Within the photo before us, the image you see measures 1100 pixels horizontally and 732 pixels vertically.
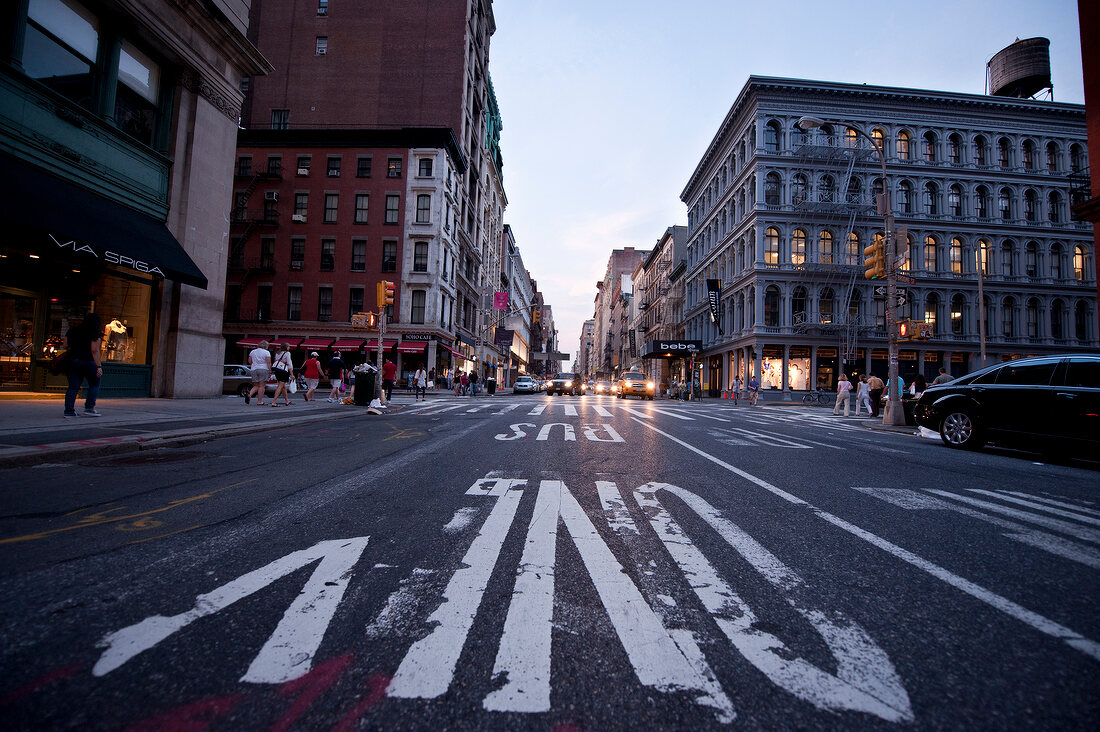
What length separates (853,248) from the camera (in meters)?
38.1

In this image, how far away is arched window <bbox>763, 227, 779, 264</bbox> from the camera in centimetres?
3759

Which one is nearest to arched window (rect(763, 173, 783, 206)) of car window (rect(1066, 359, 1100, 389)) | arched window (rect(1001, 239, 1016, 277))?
arched window (rect(1001, 239, 1016, 277))

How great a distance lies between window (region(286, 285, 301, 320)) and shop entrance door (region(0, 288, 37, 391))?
1043 inches

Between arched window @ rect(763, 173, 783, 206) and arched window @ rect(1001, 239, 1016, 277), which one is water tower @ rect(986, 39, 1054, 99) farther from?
arched window @ rect(763, 173, 783, 206)

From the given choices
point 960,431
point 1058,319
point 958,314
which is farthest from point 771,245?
point 960,431

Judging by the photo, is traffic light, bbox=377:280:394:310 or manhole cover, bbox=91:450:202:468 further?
traffic light, bbox=377:280:394:310

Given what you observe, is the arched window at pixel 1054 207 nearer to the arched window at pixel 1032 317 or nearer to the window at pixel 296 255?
the arched window at pixel 1032 317

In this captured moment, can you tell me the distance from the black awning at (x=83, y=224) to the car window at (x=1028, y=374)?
1809 cm

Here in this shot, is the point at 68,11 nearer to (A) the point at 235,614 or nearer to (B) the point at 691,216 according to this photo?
(A) the point at 235,614

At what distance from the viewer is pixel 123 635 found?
1941 millimetres

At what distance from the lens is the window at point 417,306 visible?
Result: 1503 inches

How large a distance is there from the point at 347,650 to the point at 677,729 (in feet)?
4.15

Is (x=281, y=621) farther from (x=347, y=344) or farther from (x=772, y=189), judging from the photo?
(x=772, y=189)

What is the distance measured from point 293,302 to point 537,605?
42095mm
